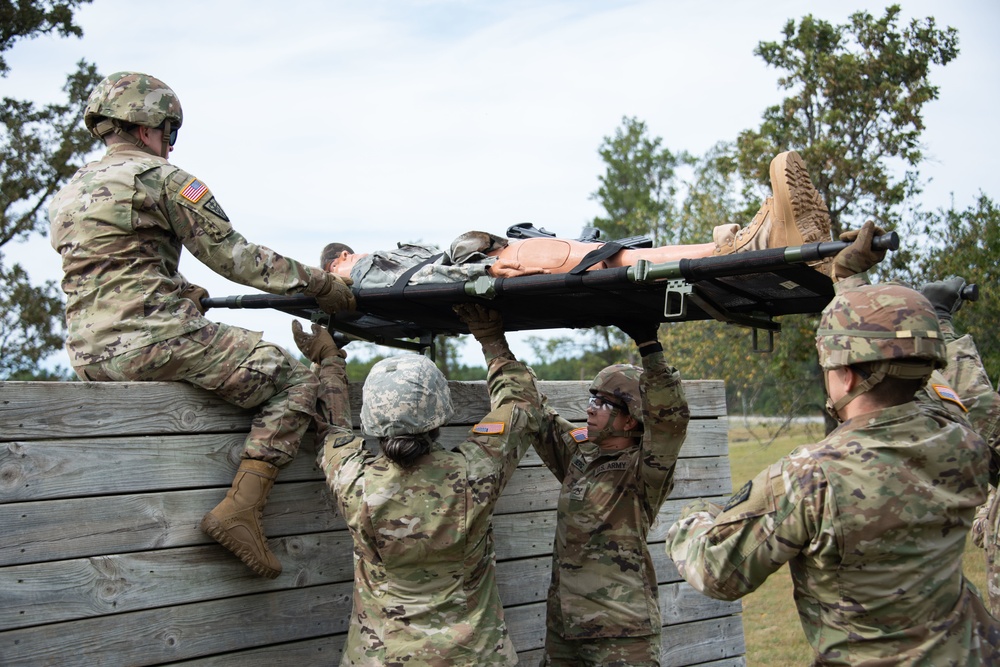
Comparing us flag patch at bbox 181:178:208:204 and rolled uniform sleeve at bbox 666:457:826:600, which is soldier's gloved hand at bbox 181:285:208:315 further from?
rolled uniform sleeve at bbox 666:457:826:600

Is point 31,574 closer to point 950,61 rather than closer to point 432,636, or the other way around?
point 432,636

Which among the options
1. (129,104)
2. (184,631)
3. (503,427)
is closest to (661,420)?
(503,427)

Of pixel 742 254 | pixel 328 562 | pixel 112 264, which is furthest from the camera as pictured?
pixel 328 562

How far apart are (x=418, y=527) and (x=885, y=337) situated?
6.02ft

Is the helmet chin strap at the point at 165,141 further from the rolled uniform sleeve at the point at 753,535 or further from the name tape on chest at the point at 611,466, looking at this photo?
the rolled uniform sleeve at the point at 753,535

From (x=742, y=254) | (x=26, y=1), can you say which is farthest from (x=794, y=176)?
(x=26, y=1)

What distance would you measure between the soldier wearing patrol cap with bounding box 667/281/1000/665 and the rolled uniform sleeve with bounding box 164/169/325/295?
2.19m

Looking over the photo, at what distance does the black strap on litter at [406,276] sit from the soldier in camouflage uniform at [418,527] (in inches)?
16.6

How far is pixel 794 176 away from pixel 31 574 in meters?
3.36

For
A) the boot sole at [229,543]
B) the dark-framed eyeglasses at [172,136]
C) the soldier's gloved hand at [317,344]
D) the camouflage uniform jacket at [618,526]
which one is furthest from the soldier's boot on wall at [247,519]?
the dark-framed eyeglasses at [172,136]

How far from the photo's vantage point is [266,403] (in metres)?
4.38

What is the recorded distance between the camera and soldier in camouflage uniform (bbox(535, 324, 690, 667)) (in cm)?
451

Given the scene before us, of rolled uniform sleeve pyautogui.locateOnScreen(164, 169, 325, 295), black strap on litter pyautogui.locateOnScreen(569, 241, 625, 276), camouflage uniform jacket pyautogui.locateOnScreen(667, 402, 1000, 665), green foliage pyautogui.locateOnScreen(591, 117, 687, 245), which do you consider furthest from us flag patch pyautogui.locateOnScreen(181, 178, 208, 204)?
green foliage pyautogui.locateOnScreen(591, 117, 687, 245)

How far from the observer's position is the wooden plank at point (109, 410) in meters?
3.80
